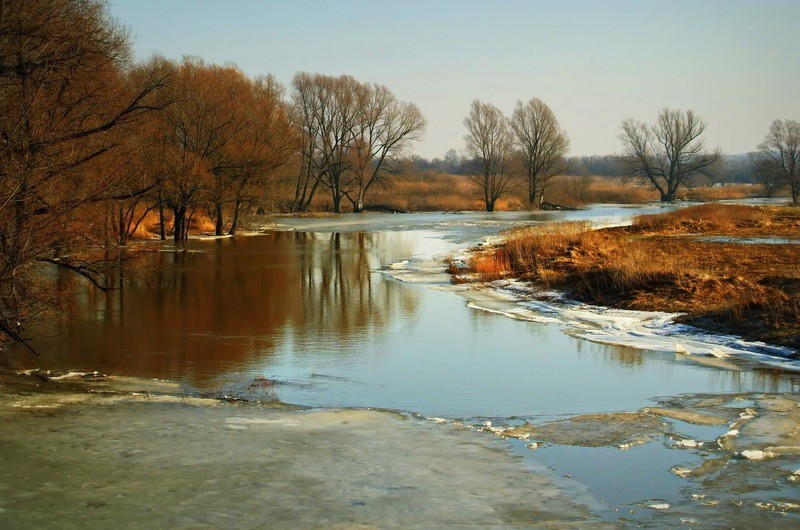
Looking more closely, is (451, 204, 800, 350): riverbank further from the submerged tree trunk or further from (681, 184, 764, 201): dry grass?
(681, 184, 764, 201): dry grass

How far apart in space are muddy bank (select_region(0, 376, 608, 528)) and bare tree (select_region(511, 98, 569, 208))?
260 ft

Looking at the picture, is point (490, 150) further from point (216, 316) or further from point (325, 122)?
point (216, 316)

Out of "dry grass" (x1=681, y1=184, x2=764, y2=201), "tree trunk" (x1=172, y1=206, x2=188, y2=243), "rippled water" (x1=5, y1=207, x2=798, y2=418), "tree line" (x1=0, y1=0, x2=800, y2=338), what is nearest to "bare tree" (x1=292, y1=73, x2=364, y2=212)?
"tree line" (x1=0, y1=0, x2=800, y2=338)

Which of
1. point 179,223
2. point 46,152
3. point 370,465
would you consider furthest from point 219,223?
point 370,465

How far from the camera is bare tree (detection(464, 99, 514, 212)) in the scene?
8225 cm

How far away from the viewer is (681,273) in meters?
18.7

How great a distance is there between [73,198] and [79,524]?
8688 millimetres

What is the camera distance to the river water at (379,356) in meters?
10.0

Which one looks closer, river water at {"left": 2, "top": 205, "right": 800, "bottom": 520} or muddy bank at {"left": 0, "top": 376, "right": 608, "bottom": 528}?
muddy bank at {"left": 0, "top": 376, "right": 608, "bottom": 528}

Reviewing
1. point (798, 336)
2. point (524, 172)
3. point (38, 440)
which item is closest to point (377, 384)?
point (38, 440)

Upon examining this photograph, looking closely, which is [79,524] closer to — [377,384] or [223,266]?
[377,384]

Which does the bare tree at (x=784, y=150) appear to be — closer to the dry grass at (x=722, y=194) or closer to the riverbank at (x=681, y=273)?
the dry grass at (x=722, y=194)

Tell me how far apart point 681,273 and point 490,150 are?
213 ft

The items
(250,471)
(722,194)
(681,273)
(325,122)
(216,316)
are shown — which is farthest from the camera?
(722,194)
